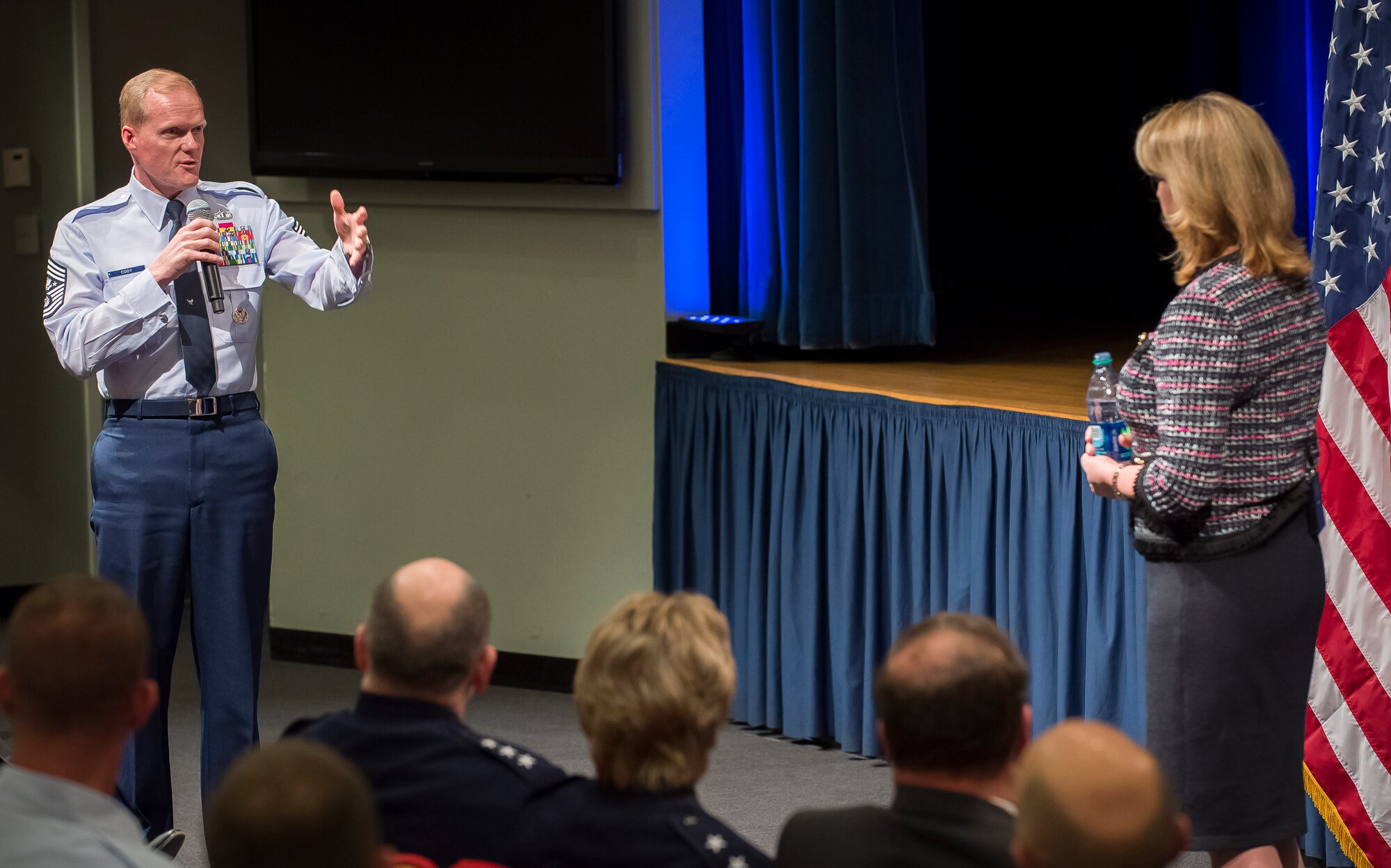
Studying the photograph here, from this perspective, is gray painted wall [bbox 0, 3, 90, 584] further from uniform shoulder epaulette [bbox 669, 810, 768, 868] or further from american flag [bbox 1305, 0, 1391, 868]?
uniform shoulder epaulette [bbox 669, 810, 768, 868]

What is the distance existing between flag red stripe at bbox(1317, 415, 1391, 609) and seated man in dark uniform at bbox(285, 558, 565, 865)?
6.09 feet

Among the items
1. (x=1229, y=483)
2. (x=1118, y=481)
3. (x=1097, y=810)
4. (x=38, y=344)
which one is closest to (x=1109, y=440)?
(x=1118, y=481)

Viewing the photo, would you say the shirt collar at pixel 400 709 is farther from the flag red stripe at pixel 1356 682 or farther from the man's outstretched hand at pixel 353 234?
the flag red stripe at pixel 1356 682

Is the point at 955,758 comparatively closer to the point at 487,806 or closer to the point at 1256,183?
the point at 487,806

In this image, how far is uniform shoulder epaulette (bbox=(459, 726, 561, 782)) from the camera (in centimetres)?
186

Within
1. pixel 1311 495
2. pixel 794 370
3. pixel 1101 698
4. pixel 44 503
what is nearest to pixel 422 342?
pixel 794 370

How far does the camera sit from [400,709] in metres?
1.92

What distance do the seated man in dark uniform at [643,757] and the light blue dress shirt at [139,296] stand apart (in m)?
1.62

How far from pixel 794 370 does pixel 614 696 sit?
2881mm

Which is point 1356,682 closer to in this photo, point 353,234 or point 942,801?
→ point 942,801

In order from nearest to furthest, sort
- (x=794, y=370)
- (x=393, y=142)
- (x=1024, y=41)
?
(x=794, y=370), (x=393, y=142), (x=1024, y=41)

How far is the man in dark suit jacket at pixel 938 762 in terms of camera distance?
1.60 m

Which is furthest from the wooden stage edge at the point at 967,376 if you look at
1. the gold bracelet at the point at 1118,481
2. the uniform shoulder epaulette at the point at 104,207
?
the uniform shoulder epaulette at the point at 104,207

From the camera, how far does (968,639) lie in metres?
1.68
